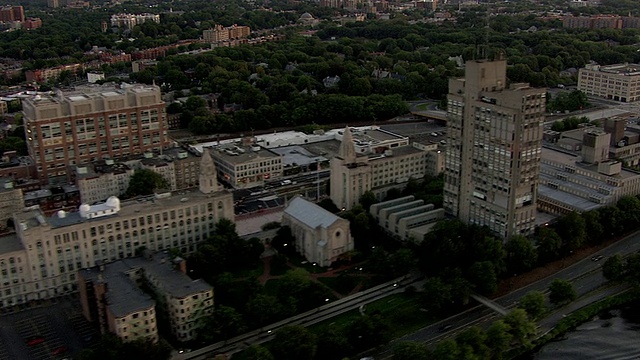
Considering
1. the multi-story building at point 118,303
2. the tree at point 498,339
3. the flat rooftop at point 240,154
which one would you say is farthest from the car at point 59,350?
the flat rooftop at point 240,154

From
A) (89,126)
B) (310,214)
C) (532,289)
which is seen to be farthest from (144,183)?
(532,289)

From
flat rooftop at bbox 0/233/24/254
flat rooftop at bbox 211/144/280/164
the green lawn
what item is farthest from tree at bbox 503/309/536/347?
the green lawn

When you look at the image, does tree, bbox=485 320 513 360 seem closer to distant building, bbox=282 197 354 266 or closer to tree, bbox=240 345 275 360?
tree, bbox=240 345 275 360

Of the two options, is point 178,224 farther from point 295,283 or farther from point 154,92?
point 154,92

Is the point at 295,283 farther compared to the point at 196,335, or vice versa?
the point at 295,283

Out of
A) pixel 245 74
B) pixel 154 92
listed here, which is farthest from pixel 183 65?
pixel 154 92

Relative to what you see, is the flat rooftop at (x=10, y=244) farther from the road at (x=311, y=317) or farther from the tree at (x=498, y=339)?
the tree at (x=498, y=339)

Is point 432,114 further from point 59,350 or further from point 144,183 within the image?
point 59,350
